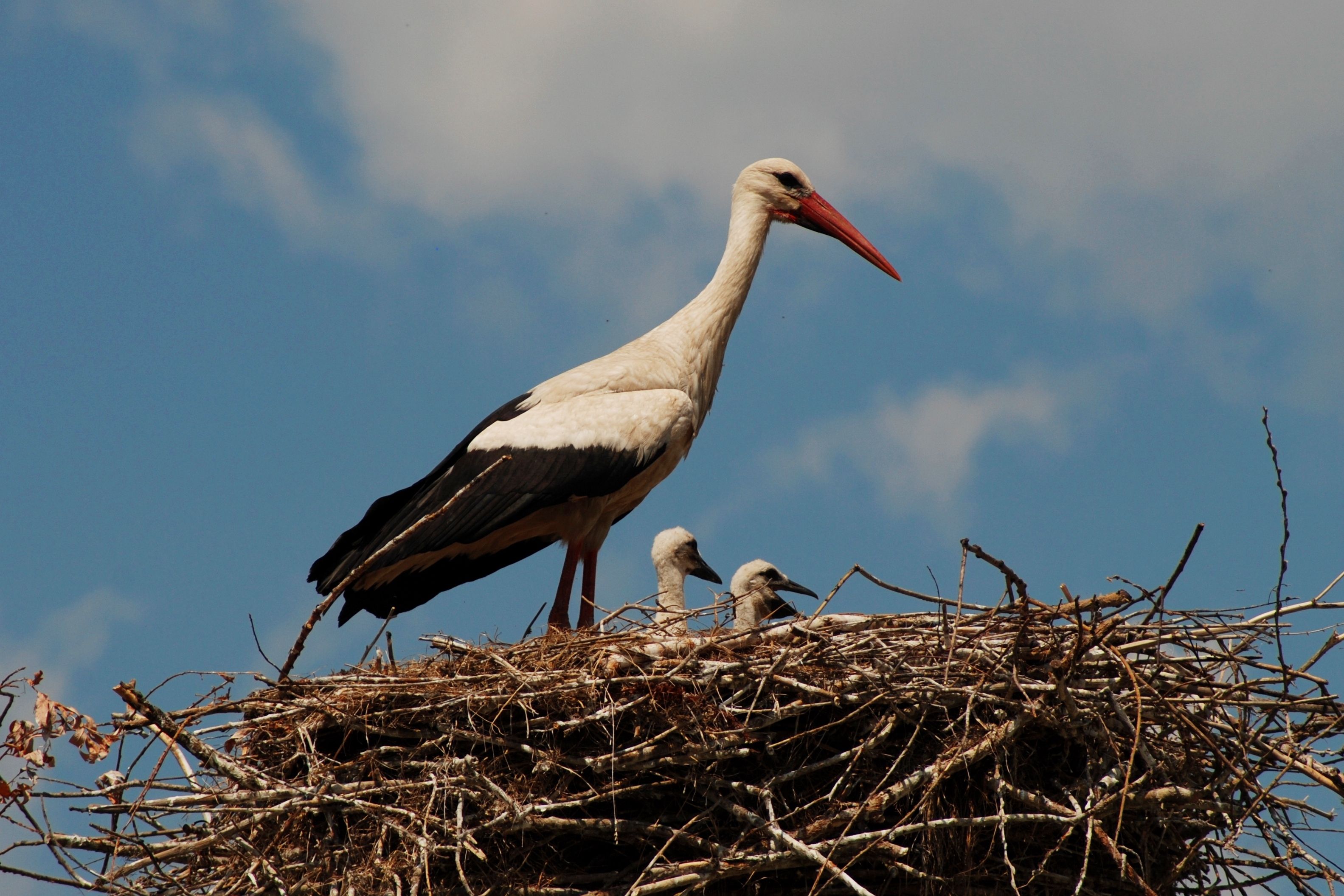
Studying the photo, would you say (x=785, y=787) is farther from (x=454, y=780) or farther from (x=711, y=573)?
(x=711, y=573)

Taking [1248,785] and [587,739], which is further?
[587,739]

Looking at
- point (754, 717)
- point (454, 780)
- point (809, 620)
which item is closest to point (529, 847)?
point (454, 780)

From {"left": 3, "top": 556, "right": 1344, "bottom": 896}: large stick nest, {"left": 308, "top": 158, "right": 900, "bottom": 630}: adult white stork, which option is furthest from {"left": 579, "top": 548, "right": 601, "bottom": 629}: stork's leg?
{"left": 3, "top": 556, "right": 1344, "bottom": 896}: large stick nest

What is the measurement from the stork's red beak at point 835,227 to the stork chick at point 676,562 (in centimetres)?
186

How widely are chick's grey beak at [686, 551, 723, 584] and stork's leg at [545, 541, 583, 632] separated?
53 cm

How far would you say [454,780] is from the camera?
446 cm

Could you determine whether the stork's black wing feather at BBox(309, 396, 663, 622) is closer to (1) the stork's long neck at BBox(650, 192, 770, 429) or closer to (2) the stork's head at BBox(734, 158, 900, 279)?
(1) the stork's long neck at BBox(650, 192, 770, 429)

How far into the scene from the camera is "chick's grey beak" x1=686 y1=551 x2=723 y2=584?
6.73 metres

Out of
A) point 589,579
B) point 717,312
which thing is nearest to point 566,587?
point 589,579

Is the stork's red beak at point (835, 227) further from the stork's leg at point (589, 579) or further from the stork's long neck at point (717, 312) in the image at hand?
the stork's leg at point (589, 579)

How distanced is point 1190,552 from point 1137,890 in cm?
138

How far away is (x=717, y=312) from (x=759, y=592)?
1.43 metres

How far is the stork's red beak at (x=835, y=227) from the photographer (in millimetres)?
7582

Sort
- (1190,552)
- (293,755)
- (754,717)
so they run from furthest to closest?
(293,755)
(754,717)
(1190,552)
